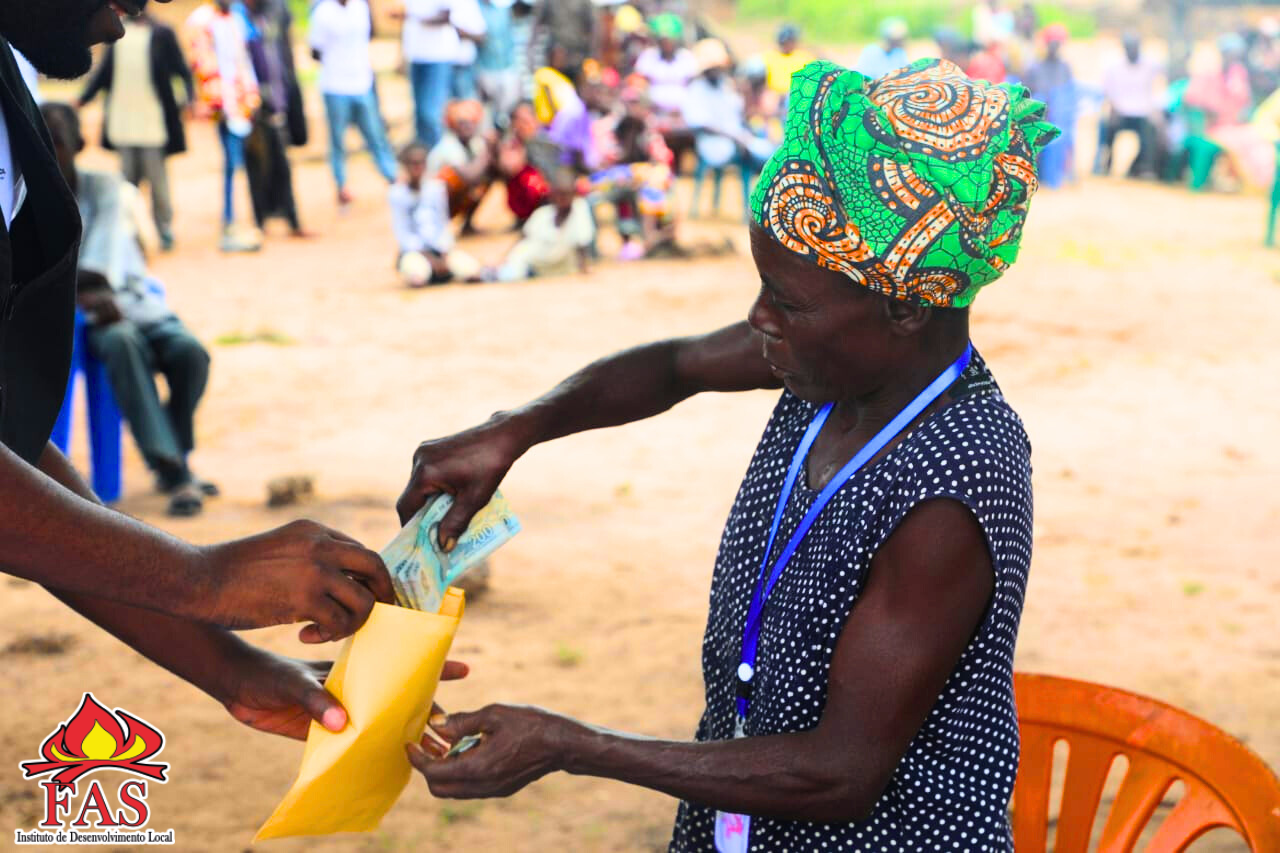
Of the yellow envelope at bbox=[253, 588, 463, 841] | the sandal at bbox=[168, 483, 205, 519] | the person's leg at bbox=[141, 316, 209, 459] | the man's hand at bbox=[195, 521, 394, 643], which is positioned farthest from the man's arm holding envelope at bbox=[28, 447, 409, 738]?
the person's leg at bbox=[141, 316, 209, 459]

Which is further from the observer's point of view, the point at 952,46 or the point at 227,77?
the point at 952,46

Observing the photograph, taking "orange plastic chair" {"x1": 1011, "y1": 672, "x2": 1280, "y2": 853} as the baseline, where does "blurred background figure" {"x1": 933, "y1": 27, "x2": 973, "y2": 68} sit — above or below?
below

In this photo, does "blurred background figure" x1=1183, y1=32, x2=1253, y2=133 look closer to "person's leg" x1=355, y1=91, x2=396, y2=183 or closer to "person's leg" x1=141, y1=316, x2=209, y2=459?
"person's leg" x1=355, y1=91, x2=396, y2=183

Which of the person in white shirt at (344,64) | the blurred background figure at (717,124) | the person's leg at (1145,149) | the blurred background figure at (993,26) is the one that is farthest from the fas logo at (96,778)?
the blurred background figure at (993,26)

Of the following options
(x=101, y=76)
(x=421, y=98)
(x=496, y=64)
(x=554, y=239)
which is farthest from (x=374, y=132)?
(x=554, y=239)

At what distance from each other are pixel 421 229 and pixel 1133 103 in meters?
11.0

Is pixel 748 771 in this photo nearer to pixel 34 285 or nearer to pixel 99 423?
pixel 34 285

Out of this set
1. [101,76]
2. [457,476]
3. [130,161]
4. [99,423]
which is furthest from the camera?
[130,161]

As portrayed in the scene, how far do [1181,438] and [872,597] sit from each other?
251 inches

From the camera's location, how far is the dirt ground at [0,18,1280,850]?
439cm

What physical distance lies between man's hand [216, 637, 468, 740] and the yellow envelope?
0.63 feet

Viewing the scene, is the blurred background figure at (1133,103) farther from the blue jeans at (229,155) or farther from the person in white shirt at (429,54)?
the blue jeans at (229,155)

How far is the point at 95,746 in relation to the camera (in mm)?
4059

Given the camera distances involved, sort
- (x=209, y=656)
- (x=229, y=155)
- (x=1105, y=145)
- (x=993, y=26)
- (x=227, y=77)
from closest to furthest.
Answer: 1. (x=209, y=656)
2. (x=227, y=77)
3. (x=229, y=155)
4. (x=1105, y=145)
5. (x=993, y=26)
